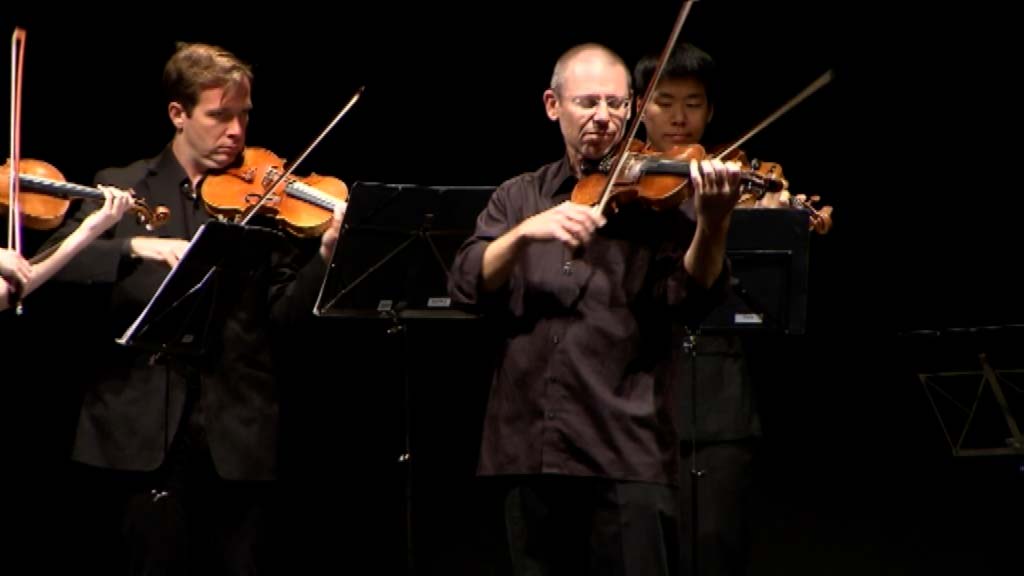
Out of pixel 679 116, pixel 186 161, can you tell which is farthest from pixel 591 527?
pixel 186 161

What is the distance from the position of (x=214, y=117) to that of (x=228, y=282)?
560 millimetres

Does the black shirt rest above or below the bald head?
below

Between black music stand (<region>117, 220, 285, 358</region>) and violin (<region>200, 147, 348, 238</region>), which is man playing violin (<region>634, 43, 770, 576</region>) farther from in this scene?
black music stand (<region>117, 220, 285, 358</region>)

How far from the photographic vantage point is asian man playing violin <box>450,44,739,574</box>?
2422 mm

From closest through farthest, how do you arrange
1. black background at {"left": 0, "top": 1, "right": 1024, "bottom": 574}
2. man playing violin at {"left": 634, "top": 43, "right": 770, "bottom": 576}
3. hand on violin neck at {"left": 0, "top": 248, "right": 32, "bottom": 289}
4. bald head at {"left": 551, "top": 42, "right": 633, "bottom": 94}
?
hand on violin neck at {"left": 0, "top": 248, "right": 32, "bottom": 289}, bald head at {"left": 551, "top": 42, "right": 633, "bottom": 94}, man playing violin at {"left": 634, "top": 43, "right": 770, "bottom": 576}, black background at {"left": 0, "top": 1, "right": 1024, "bottom": 574}

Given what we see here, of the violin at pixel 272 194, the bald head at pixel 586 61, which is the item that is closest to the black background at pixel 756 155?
the violin at pixel 272 194

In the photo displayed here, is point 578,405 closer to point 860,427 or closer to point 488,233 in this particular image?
point 488,233

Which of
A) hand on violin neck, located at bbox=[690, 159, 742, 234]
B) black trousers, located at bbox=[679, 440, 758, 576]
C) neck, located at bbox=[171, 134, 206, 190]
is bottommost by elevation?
black trousers, located at bbox=[679, 440, 758, 576]

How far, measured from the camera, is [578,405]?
8.16ft

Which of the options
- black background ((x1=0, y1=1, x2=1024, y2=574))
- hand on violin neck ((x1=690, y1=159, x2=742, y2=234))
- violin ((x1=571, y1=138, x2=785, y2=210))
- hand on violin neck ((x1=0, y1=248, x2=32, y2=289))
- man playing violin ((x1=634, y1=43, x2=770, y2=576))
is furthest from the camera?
black background ((x1=0, y1=1, x2=1024, y2=574))

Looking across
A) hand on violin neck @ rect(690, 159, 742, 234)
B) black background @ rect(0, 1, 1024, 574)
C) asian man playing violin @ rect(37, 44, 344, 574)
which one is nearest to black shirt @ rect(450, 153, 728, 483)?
hand on violin neck @ rect(690, 159, 742, 234)

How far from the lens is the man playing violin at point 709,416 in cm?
323

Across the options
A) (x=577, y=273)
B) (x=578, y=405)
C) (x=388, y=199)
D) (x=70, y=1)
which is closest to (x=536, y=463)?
(x=578, y=405)

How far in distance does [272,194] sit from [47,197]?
19.9 inches
